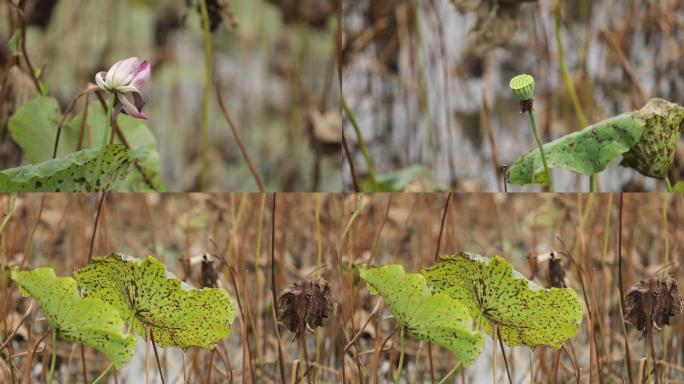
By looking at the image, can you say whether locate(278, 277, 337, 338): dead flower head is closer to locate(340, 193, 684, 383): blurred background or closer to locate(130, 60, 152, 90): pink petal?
locate(340, 193, 684, 383): blurred background

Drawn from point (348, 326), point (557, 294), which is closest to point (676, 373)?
point (557, 294)

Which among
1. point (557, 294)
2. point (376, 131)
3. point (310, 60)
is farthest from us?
point (310, 60)

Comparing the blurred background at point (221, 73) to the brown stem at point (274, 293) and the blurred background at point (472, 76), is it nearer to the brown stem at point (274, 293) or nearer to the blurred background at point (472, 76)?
the blurred background at point (472, 76)

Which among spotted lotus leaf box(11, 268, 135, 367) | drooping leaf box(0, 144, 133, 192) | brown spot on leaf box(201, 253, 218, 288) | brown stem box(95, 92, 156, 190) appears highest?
brown stem box(95, 92, 156, 190)

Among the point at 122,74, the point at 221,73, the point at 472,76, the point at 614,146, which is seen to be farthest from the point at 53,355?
the point at 221,73

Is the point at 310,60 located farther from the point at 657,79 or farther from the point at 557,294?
the point at 557,294

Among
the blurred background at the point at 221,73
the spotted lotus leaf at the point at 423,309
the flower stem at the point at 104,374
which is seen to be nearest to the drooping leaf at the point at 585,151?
the spotted lotus leaf at the point at 423,309

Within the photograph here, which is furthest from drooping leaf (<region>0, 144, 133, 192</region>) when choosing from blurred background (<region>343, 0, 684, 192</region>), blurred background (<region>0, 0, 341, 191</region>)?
blurred background (<region>0, 0, 341, 191</region>)
